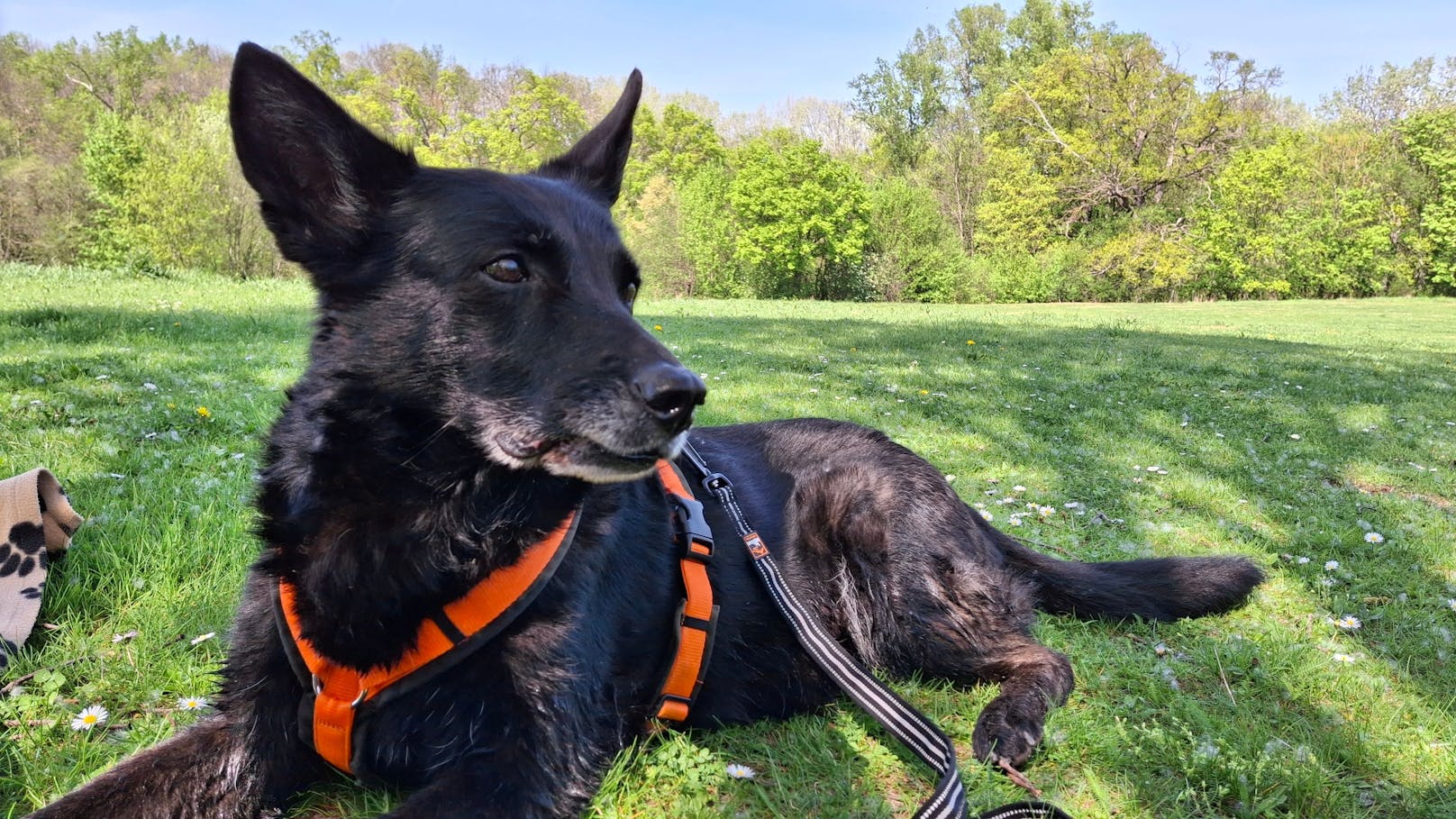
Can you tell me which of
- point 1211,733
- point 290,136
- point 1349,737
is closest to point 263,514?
point 290,136

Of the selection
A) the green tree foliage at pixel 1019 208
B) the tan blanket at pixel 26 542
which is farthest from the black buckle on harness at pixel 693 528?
the green tree foliage at pixel 1019 208

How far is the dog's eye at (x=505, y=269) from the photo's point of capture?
2049 millimetres

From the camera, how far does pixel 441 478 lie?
6.54 feet

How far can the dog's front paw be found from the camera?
2395 millimetres

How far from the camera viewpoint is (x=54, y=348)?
23.5ft

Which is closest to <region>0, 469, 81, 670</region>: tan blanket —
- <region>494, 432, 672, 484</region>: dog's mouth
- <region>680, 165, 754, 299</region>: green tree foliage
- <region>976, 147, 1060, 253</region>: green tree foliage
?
<region>494, 432, 672, 484</region>: dog's mouth

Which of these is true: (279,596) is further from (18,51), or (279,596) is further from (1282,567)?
(18,51)

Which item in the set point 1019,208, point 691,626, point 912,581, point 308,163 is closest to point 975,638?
point 912,581

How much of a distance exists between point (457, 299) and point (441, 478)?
0.46 metres

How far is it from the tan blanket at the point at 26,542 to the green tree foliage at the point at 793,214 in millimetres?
39683

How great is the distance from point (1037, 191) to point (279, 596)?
47364 mm

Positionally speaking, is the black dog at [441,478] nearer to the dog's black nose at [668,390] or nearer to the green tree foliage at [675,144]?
the dog's black nose at [668,390]

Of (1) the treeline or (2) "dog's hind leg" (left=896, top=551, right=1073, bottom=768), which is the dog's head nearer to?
(2) "dog's hind leg" (left=896, top=551, right=1073, bottom=768)

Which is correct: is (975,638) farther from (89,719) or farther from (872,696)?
(89,719)
